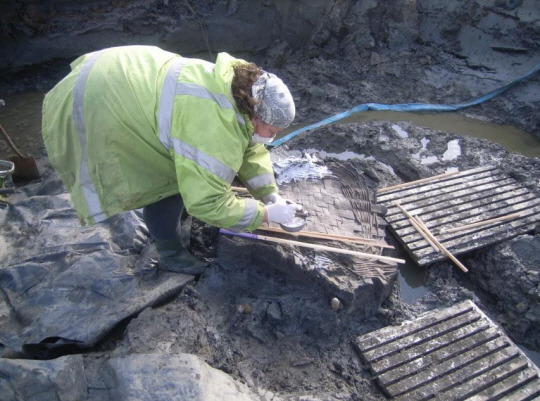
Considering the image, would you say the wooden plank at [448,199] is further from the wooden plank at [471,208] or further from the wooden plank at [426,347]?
the wooden plank at [426,347]

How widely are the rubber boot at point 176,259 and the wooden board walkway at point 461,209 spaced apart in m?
1.79

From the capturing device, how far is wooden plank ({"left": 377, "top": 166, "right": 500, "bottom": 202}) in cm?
Answer: 396

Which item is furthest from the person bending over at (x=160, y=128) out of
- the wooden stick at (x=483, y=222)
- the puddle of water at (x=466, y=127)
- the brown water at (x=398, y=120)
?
the brown water at (x=398, y=120)

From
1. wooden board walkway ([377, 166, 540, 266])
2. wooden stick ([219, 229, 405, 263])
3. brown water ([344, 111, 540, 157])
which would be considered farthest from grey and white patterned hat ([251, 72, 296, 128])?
brown water ([344, 111, 540, 157])

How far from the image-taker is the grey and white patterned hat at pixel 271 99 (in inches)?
81.0

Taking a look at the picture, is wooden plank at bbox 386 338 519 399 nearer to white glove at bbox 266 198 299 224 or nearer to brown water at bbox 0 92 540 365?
white glove at bbox 266 198 299 224

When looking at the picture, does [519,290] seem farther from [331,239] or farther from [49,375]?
[49,375]

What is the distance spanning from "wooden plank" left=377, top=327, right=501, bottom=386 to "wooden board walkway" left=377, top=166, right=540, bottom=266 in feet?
2.30

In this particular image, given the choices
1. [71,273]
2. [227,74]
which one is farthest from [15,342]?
[227,74]

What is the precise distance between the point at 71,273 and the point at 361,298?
77.4 inches

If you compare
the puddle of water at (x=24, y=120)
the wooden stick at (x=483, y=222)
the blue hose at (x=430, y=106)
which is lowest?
the puddle of water at (x=24, y=120)

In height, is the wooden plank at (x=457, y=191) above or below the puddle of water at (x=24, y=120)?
above

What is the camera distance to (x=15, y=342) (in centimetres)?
247

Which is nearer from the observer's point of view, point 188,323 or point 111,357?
point 111,357
